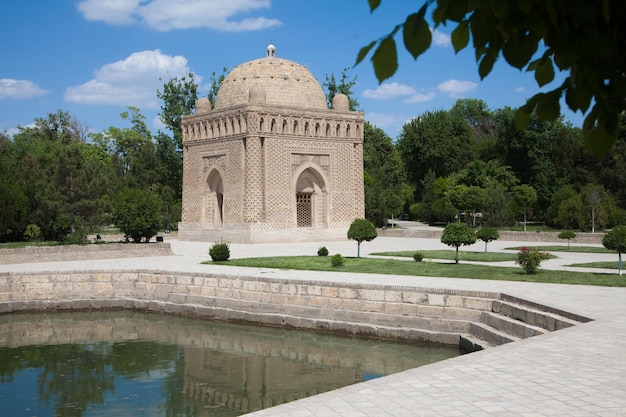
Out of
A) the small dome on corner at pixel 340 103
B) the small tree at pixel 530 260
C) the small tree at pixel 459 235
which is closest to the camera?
the small tree at pixel 530 260

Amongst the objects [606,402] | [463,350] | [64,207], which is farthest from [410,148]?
[606,402]

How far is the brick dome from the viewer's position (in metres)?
31.9

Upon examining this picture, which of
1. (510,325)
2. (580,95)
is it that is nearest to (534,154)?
(510,325)

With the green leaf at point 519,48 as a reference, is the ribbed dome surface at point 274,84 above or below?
above

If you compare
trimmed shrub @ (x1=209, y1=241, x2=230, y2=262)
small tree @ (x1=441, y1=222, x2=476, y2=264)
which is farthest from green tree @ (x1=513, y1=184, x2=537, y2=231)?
trimmed shrub @ (x1=209, y1=241, x2=230, y2=262)

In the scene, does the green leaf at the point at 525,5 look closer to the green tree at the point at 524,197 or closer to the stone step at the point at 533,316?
the stone step at the point at 533,316

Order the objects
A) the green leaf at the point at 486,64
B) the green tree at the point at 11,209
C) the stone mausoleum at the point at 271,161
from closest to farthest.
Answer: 1. the green leaf at the point at 486,64
2. the green tree at the point at 11,209
3. the stone mausoleum at the point at 271,161

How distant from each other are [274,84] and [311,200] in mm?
5269

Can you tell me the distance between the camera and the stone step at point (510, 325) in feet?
33.8

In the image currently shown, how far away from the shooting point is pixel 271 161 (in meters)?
30.7

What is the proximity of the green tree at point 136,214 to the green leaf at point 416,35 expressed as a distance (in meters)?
23.4

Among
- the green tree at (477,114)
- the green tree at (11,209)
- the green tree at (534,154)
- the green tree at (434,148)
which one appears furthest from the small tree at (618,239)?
the green tree at (477,114)

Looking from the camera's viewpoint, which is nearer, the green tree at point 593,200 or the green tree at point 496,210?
the green tree at point 593,200

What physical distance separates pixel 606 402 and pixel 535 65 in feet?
14.4
